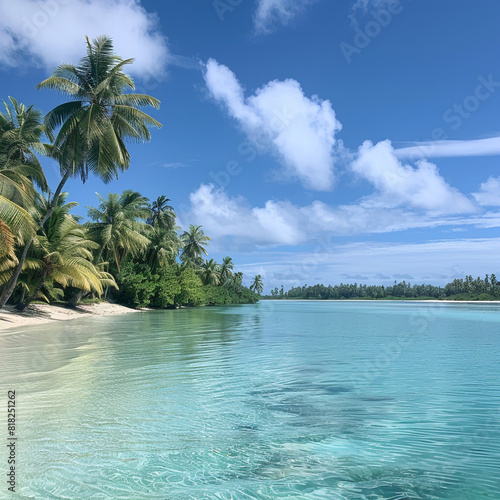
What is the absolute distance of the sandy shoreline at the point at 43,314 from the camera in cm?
2197

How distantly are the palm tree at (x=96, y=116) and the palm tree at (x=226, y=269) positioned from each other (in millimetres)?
66608

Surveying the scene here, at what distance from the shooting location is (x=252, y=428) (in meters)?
5.49

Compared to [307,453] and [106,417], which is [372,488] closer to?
[307,453]

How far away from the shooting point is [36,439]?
490 cm

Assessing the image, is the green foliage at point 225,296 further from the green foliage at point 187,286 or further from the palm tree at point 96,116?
the palm tree at point 96,116

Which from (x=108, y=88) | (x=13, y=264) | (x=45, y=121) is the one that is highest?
(x=108, y=88)

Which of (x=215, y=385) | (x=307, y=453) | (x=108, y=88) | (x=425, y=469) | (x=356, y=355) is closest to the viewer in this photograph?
(x=425, y=469)

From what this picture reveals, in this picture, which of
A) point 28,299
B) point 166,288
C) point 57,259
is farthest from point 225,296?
point 57,259

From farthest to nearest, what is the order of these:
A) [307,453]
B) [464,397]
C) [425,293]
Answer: [425,293] < [464,397] < [307,453]

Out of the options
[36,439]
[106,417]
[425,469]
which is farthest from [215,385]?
[425,469]

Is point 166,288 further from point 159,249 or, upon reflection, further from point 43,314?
point 43,314

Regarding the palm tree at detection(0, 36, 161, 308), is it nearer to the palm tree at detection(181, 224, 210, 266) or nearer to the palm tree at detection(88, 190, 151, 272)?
the palm tree at detection(88, 190, 151, 272)

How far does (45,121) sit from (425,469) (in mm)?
22565

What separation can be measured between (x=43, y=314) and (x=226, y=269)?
62.0 metres
